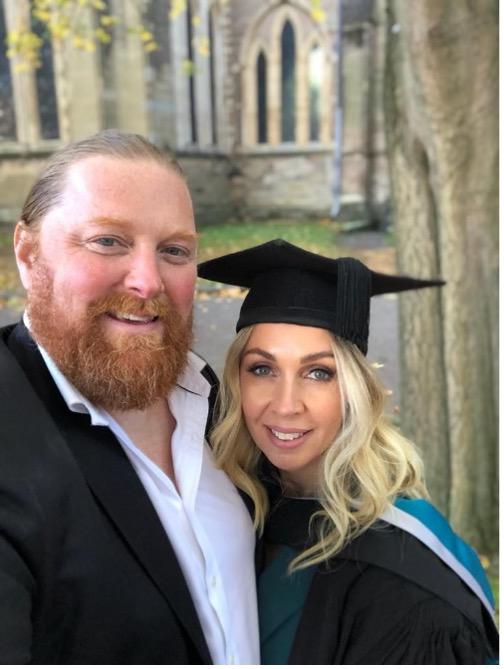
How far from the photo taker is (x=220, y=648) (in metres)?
1.25

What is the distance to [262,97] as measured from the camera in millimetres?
4133

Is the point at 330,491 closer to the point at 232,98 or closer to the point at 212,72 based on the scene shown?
the point at 232,98

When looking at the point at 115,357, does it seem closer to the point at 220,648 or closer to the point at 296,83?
the point at 220,648

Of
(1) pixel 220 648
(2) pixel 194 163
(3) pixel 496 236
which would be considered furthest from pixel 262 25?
(1) pixel 220 648

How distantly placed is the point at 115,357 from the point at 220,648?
2.41ft

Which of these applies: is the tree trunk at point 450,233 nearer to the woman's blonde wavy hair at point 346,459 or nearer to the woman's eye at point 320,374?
the woman's blonde wavy hair at point 346,459

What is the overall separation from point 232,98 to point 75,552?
392 centimetres

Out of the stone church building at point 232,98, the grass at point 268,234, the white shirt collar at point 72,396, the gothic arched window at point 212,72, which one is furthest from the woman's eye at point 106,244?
the gothic arched window at point 212,72

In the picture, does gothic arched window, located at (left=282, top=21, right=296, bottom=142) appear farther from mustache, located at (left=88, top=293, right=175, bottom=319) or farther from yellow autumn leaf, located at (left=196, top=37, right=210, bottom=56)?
mustache, located at (left=88, top=293, right=175, bottom=319)

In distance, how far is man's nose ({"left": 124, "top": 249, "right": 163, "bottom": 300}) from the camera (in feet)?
3.91

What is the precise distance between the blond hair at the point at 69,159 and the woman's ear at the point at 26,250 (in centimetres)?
2

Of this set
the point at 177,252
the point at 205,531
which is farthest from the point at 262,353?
the point at 205,531

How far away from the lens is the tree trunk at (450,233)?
263 cm

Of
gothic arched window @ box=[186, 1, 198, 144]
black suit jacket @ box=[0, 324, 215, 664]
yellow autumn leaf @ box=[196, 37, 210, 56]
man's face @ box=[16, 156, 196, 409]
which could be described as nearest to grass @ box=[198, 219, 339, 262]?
gothic arched window @ box=[186, 1, 198, 144]
